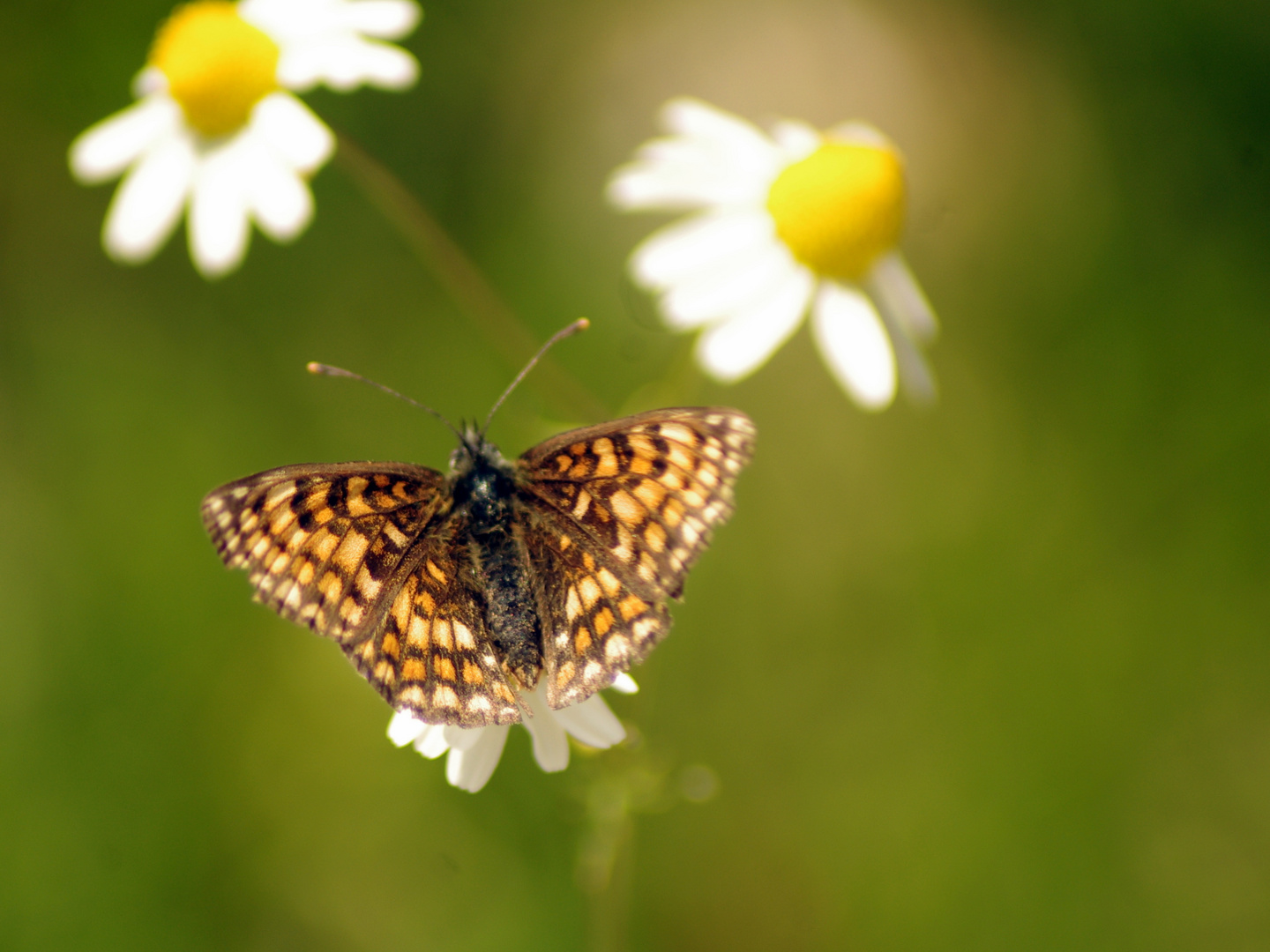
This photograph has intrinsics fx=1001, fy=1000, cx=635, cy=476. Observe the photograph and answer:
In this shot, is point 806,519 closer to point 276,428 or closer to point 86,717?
point 276,428

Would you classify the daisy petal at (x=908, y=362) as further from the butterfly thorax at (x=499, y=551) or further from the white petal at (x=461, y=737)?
the white petal at (x=461, y=737)

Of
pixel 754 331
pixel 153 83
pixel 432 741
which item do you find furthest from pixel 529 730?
pixel 153 83

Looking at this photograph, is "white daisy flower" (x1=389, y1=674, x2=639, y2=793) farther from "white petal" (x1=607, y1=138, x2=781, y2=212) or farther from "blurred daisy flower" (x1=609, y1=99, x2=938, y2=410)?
"white petal" (x1=607, y1=138, x2=781, y2=212)

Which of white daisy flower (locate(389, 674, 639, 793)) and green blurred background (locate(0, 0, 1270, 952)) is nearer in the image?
white daisy flower (locate(389, 674, 639, 793))

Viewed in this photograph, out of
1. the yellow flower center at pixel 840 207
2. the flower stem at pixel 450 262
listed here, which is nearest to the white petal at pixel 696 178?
the yellow flower center at pixel 840 207

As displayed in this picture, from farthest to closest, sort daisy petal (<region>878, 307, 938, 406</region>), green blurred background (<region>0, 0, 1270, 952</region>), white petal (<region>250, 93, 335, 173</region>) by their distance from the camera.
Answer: green blurred background (<region>0, 0, 1270, 952</region>) → daisy petal (<region>878, 307, 938, 406</region>) → white petal (<region>250, 93, 335, 173</region>)

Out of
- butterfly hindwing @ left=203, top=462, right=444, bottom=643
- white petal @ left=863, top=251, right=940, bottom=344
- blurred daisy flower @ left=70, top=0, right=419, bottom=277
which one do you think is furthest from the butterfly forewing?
white petal @ left=863, top=251, right=940, bottom=344
